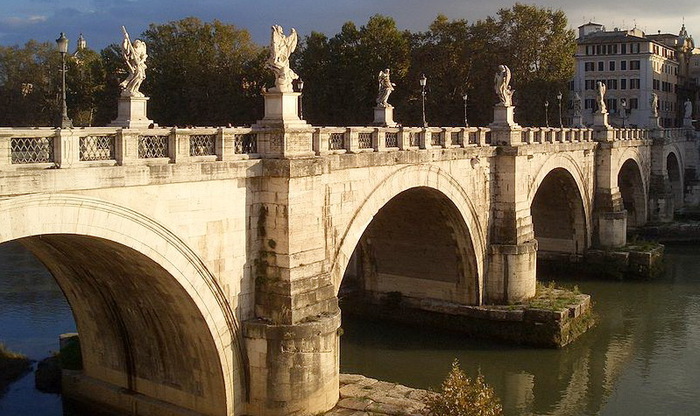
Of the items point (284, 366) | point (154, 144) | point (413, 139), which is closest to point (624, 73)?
point (413, 139)

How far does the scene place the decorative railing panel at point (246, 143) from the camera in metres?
14.8

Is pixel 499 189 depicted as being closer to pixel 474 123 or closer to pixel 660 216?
pixel 660 216

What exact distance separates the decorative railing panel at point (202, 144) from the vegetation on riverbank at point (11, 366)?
9.21m

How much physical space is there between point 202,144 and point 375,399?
20.8ft

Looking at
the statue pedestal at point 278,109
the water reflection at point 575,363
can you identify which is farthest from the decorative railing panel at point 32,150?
the water reflection at point 575,363

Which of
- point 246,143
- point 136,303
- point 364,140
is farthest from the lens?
point 364,140

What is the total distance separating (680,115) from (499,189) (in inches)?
2338

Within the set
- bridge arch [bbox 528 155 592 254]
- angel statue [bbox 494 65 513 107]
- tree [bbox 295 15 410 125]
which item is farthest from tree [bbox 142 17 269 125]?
angel statue [bbox 494 65 513 107]

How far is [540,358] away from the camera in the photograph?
23266mm

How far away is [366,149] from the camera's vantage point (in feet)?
61.6

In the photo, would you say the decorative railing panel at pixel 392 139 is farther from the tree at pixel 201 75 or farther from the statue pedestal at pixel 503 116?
the tree at pixel 201 75

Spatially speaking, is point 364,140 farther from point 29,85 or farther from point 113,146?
point 29,85

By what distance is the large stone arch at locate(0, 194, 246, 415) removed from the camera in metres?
11.7

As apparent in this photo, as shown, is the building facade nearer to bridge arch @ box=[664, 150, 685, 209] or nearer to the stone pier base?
bridge arch @ box=[664, 150, 685, 209]
